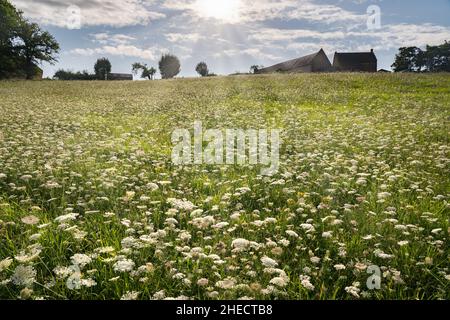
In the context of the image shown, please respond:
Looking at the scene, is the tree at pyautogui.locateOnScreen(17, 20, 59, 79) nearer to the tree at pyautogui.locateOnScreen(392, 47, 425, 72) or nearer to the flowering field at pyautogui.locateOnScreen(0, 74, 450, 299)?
the flowering field at pyautogui.locateOnScreen(0, 74, 450, 299)

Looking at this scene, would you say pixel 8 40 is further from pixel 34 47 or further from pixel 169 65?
pixel 169 65

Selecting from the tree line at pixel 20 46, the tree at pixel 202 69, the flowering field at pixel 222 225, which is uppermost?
the tree at pixel 202 69

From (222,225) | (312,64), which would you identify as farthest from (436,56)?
(222,225)

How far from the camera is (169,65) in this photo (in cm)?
13525

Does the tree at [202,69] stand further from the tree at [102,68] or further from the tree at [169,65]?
the tree at [102,68]

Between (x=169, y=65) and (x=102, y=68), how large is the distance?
3556 centimetres

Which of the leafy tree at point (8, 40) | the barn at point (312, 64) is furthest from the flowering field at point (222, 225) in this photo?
the barn at point (312, 64)

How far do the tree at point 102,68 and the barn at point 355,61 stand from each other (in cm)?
6404

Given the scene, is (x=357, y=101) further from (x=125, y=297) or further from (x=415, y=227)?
(x=125, y=297)

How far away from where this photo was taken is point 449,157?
26.9ft

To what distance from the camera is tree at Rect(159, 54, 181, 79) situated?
135750 millimetres

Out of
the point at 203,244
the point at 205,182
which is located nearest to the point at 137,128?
the point at 205,182

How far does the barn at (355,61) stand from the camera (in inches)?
3595
